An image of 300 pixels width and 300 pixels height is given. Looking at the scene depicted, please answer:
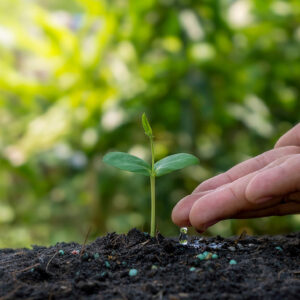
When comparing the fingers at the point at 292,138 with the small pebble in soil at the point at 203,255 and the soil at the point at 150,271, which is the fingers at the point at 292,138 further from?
the small pebble in soil at the point at 203,255

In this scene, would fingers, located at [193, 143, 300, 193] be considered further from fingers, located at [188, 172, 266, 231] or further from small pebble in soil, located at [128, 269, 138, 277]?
small pebble in soil, located at [128, 269, 138, 277]

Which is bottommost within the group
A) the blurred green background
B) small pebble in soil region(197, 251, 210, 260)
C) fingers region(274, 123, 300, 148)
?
small pebble in soil region(197, 251, 210, 260)

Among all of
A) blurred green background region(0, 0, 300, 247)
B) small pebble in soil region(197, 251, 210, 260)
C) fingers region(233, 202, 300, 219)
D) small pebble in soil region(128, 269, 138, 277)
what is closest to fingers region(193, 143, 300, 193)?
fingers region(233, 202, 300, 219)

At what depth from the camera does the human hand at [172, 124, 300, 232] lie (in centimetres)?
73

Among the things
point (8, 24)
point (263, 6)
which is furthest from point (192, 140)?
point (8, 24)

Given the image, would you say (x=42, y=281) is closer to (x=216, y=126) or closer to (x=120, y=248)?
(x=120, y=248)

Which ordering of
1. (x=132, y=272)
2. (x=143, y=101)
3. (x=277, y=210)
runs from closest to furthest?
(x=132, y=272)
(x=277, y=210)
(x=143, y=101)

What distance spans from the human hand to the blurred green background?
1492 mm

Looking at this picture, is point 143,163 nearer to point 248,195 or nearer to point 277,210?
point 248,195

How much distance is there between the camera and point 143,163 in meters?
0.84

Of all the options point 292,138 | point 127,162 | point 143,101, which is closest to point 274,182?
point 127,162

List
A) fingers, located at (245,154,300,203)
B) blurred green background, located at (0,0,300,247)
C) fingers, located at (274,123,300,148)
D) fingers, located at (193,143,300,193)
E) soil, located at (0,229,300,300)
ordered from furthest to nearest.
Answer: blurred green background, located at (0,0,300,247) → fingers, located at (274,123,300,148) → fingers, located at (193,143,300,193) → fingers, located at (245,154,300,203) → soil, located at (0,229,300,300)

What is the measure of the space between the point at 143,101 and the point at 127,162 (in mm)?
1846

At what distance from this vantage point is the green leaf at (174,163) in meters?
0.81
